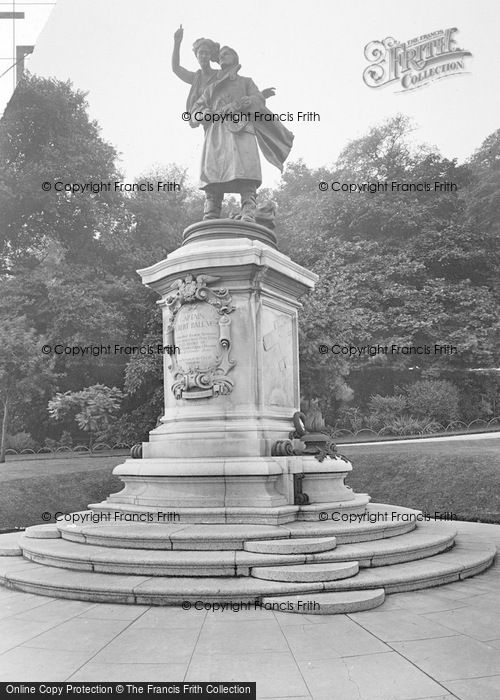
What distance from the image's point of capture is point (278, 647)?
16.0 ft

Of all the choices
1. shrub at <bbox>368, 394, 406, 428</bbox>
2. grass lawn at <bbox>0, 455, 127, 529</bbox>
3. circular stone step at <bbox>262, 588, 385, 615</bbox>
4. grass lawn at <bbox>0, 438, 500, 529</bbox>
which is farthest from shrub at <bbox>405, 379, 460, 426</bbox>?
circular stone step at <bbox>262, 588, 385, 615</bbox>

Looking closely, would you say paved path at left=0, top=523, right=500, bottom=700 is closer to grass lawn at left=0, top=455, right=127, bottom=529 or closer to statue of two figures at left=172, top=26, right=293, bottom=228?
statue of two figures at left=172, top=26, right=293, bottom=228

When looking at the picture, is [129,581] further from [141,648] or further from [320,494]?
[320,494]

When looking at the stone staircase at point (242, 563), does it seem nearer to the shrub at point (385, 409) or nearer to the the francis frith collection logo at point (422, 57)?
the shrub at point (385, 409)

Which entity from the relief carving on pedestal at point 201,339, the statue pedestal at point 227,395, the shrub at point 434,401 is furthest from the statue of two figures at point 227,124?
the shrub at point 434,401

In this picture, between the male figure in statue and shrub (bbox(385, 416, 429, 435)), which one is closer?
the male figure in statue

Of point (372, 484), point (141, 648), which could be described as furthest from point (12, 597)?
point (372, 484)

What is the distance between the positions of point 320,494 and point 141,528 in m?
2.65

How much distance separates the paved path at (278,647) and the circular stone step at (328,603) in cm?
7

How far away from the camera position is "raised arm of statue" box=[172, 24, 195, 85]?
37.1 ft

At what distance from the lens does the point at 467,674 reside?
4.34 metres

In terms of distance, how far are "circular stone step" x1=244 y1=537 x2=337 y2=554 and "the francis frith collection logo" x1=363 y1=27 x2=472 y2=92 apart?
86.5 ft

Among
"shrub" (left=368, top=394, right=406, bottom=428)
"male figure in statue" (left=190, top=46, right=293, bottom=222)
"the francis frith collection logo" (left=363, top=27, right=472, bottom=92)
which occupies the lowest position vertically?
"shrub" (left=368, top=394, right=406, bottom=428)

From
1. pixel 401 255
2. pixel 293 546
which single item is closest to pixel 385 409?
pixel 401 255
